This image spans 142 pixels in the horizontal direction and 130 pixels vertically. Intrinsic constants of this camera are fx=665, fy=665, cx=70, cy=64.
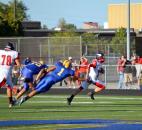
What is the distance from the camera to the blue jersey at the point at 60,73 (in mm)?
17328

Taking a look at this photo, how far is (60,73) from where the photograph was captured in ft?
57.1

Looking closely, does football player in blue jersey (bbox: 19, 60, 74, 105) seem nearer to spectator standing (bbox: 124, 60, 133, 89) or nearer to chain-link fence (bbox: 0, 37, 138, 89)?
spectator standing (bbox: 124, 60, 133, 89)

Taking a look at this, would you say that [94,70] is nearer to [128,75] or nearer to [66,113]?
[66,113]

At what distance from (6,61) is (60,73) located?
144 cm

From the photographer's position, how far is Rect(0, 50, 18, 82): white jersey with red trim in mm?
17188

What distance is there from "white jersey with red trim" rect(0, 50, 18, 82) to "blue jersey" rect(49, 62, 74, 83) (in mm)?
1088

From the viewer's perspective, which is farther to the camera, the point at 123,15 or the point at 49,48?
the point at 123,15

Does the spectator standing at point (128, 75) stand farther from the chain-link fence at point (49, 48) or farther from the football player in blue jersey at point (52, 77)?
the football player in blue jersey at point (52, 77)

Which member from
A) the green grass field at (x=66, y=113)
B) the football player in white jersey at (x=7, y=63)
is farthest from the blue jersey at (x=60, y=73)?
the football player in white jersey at (x=7, y=63)

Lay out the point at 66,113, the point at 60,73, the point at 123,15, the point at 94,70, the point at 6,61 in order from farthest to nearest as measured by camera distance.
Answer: the point at 123,15 < the point at 94,70 < the point at 60,73 < the point at 6,61 < the point at 66,113

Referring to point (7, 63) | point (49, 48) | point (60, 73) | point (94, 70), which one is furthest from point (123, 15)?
point (7, 63)

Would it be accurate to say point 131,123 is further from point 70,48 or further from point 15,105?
point 70,48

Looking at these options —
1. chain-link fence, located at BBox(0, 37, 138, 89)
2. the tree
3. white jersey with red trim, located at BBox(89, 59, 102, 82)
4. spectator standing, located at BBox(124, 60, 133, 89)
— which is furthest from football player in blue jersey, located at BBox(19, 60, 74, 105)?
the tree

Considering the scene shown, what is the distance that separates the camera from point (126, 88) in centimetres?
2770
